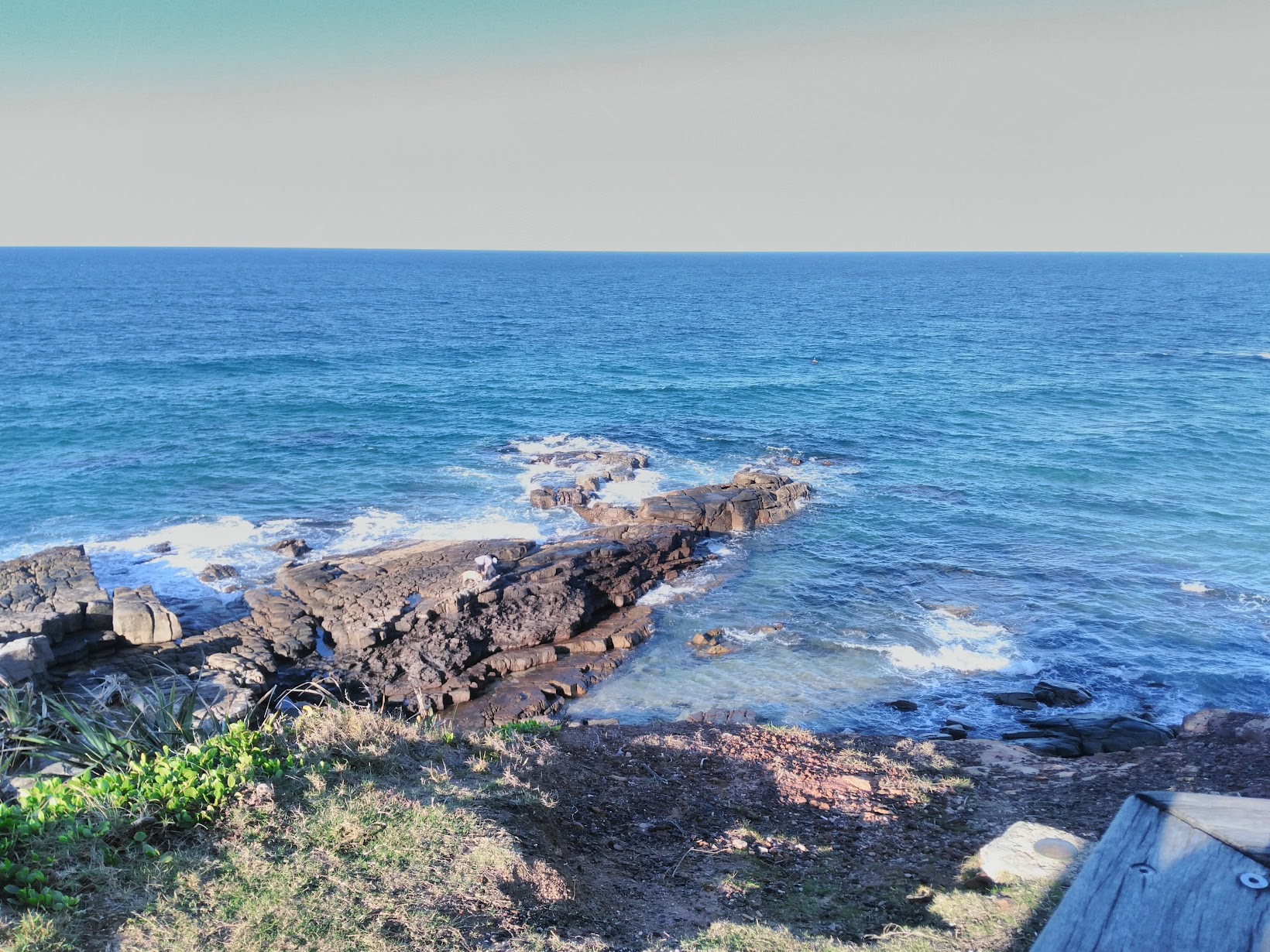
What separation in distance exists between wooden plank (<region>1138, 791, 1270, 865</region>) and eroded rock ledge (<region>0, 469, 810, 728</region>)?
1658 cm

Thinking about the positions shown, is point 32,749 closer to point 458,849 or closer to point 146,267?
point 458,849

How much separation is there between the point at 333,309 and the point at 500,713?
91183 mm

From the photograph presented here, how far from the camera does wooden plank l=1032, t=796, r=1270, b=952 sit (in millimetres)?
3699

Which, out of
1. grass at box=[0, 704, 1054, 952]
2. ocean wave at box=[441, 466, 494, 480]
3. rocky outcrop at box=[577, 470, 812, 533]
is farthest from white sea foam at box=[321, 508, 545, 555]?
grass at box=[0, 704, 1054, 952]

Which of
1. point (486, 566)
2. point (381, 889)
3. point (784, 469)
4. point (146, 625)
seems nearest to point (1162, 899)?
point (381, 889)

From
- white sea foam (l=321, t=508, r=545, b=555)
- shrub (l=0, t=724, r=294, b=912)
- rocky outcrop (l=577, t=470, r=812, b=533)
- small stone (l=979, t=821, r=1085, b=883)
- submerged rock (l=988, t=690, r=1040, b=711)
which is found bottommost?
submerged rock (l=988, t=690, r=1040, b=711)

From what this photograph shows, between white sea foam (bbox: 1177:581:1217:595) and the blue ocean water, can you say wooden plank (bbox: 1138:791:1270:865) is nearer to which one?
the blue ocean water

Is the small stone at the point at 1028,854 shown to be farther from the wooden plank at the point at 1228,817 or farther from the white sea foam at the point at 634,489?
the white sea foam at the point at 634,489

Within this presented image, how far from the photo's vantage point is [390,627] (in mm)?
22859

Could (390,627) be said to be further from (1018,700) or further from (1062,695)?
(1062,695)

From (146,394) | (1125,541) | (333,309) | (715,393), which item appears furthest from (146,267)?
(1125,541)

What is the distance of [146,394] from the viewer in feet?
164

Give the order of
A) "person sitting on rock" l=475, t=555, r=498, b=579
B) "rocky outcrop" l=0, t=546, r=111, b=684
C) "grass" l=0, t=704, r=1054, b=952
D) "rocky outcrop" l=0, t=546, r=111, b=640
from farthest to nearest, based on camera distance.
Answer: "person sitting on rock" l=475, t=555, r=498, b=579 < "rocky outcrop" l=0, t=546, r=111, b=640 < "rocky outcrop" l=0, t=546, r=111, b=684 < "grass" l=0, t=704, r=1054, b=952

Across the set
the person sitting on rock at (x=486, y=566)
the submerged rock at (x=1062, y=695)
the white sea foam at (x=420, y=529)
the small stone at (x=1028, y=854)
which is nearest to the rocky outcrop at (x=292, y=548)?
the white sea foam at (x=420, y=529)
